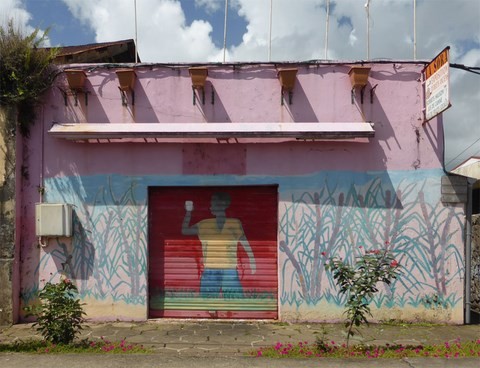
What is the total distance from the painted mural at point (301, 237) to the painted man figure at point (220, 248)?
2cm

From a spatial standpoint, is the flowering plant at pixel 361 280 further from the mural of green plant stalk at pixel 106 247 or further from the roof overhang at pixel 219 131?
the mural of green plant stalk at pixel 106 247

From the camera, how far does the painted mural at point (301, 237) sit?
27.3 ft

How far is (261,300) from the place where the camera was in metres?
8.51

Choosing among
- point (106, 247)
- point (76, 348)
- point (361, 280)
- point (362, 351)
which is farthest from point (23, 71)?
point (362, 351)

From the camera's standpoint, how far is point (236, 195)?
8633 millimetres

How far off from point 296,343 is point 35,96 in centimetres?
606

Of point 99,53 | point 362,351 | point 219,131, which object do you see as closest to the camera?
point 362,351

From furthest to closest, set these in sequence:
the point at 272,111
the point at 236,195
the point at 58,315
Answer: the point at 236,195 → the point at 272,111 → the point at 58,315

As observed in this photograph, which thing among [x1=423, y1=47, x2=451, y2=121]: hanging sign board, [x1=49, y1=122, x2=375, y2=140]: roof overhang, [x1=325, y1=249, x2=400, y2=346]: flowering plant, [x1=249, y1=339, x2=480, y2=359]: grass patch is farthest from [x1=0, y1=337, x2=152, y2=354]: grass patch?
[x1=423, y1=47, x2=451, y2=121]: hanging sign board

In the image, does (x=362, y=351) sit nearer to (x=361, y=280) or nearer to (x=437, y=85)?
(x=361, y=280)

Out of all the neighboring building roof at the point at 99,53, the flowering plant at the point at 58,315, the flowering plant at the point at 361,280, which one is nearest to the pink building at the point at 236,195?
the neighboring building roof at the point at 99,53

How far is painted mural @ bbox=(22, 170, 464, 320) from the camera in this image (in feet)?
27.3

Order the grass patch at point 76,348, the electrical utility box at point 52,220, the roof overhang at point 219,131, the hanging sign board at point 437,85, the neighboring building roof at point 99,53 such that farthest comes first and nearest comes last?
the neighboring building roof at point 99,53 → the electrical utility box at point 52,220 → the roof overhang at point 219,131 → the hanging sign board at point 437,85 → the grass patch at point 76,348

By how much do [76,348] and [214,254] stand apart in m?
2.91
